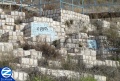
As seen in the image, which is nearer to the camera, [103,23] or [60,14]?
[60,14]

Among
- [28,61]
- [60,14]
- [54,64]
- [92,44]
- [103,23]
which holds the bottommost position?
[92,44]

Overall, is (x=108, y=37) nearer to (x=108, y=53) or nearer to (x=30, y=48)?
(x=108, y=53)

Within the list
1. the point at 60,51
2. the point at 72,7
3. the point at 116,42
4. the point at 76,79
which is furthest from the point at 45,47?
the point at 72,7

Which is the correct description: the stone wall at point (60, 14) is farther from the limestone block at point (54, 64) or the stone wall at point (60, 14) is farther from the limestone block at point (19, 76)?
the limestone block at point (19, 76)

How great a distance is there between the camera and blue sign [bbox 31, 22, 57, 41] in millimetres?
15078

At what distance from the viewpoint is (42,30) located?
15281mm

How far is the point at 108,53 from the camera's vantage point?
1470cm

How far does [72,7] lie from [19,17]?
2.94m

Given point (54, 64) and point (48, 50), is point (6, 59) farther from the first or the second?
point (48, 50)

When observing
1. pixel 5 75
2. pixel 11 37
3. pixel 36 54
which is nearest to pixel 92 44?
pixel 11 37

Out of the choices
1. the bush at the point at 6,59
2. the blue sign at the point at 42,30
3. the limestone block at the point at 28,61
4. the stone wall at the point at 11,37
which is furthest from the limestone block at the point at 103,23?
the bush at the point at 6,59

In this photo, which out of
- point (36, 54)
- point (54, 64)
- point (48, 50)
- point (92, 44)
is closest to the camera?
point (54, 64)

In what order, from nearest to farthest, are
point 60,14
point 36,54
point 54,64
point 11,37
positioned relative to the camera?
point 54,64 → point 36,54 → point 11,37 → point 60,14

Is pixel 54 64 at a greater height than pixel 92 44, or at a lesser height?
greater
